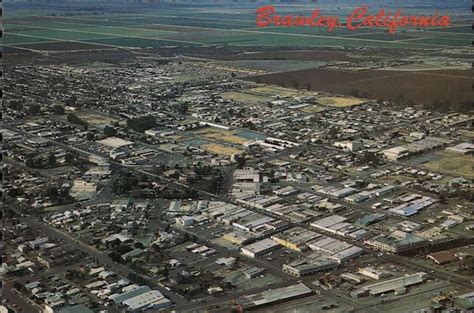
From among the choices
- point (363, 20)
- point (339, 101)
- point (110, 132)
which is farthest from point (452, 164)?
point (363, 20)

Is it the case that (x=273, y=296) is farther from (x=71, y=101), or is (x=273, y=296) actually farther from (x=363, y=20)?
(x=363, y=20)

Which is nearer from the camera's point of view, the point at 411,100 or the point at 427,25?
the point at 411,100

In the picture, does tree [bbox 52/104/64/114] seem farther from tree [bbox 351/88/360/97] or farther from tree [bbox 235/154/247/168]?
tree [bbox 351/88/360/97]

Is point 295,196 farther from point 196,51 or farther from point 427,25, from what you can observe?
point 427,25

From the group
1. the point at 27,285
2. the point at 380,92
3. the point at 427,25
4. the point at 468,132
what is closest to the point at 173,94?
the point at 380,92

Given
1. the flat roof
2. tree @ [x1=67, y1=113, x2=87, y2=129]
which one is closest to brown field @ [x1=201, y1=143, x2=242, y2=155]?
the flat roof

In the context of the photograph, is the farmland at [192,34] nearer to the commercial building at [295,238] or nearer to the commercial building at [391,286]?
the commercial building at [295,238]

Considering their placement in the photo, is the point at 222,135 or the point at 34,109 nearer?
the point at 222,135

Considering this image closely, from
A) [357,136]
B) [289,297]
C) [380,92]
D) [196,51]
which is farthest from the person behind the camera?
[196,51]
